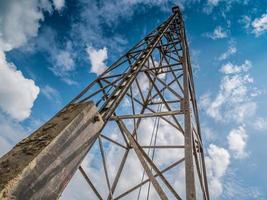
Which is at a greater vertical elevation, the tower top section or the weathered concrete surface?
the tower top section

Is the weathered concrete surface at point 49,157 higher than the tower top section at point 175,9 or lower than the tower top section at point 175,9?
lower

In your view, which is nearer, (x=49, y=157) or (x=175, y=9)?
(x=49, y=157)

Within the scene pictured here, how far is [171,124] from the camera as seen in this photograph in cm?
582

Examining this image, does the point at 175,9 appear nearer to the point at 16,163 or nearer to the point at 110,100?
the point at 110,100

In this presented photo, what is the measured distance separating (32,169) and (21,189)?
6.1 inches

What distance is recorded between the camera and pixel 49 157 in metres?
1.89

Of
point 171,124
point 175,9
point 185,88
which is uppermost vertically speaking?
point 175,9

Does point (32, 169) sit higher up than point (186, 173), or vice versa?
point (186, 173)

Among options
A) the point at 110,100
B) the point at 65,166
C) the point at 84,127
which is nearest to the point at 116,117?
the point at 110,100

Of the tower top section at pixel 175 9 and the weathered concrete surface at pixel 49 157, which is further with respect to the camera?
the tower top section at pixel 175 9

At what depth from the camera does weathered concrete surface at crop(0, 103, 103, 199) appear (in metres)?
1.61

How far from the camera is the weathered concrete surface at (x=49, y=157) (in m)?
1.61

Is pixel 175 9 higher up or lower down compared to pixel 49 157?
higher up

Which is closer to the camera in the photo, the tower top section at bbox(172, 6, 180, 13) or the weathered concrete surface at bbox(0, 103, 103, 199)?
the weathered concrete surface at bbox(0, 103, 103, 199)
